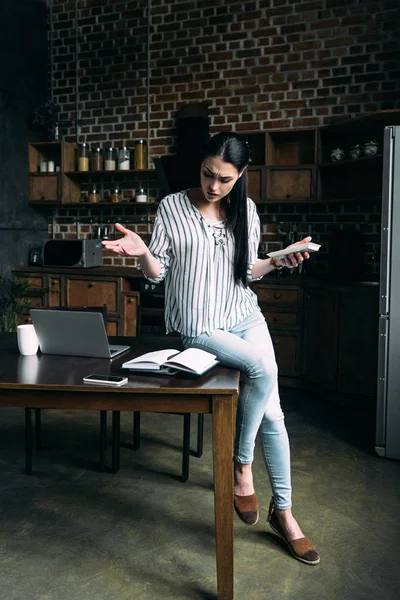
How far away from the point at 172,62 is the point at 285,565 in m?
4.59

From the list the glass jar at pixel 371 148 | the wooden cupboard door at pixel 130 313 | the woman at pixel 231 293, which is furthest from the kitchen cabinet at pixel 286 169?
the woman at pixel 231 293

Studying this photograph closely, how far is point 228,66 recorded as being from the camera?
5211 mm

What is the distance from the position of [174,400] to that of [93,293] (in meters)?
3.50

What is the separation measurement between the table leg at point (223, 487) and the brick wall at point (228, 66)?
131 inches

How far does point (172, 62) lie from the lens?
542 centimetres

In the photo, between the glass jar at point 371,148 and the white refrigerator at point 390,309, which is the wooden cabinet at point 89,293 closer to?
the glass jar at point 371,148

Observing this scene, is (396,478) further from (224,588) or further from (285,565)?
(224,588)

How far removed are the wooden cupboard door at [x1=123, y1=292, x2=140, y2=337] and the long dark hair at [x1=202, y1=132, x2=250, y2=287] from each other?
2.65 m

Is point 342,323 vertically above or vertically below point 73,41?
below

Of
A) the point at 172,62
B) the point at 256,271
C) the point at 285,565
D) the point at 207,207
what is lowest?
the point at 285,565

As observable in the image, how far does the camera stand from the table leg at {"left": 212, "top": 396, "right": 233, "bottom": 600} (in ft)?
5.77

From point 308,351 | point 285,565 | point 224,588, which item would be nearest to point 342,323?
point 308,351

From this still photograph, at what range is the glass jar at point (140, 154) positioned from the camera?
17.8 ft

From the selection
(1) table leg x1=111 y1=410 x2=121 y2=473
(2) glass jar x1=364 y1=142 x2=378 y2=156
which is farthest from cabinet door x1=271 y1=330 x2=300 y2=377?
(1) table leg x1=111 y1=410 x2=121 y2=473
